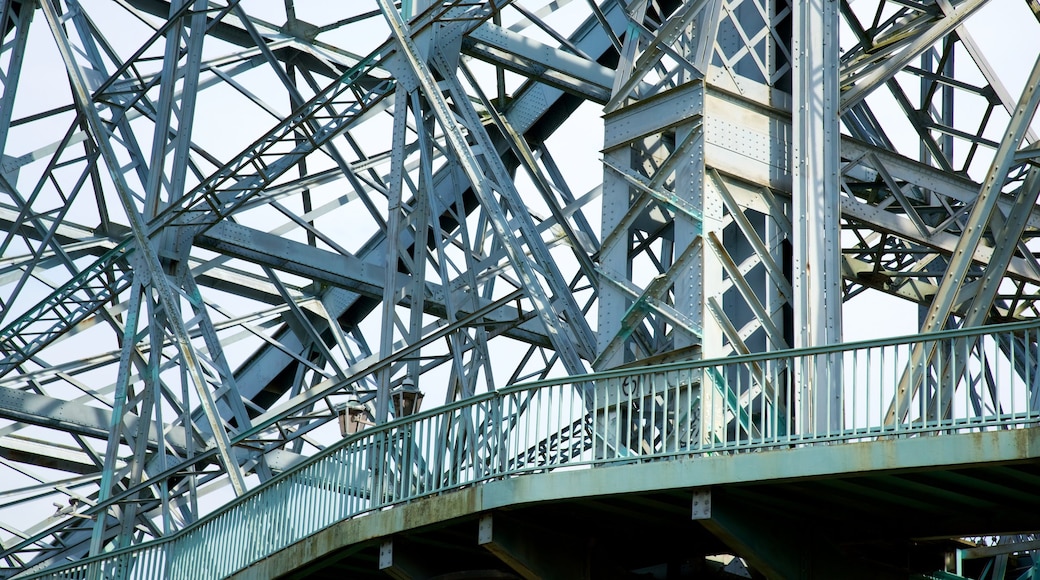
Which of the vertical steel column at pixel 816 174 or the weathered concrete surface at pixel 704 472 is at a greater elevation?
the vertical steel column at pixel 816 174

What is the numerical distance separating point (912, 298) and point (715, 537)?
9.89 meters

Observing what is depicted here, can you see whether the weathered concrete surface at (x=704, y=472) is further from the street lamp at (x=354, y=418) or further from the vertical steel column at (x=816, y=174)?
the street lamp at (x=354, y=418)

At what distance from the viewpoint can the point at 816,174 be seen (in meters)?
22.3

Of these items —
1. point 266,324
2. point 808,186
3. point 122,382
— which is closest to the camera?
point 808,186

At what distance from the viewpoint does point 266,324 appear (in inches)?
1593

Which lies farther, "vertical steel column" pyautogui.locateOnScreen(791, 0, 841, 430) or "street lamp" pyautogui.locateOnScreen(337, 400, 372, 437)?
"street lamp" pyautogui.locateOnScreen(337, 400, 372, 437)

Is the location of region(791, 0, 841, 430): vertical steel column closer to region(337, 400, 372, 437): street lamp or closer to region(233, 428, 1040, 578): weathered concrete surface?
region(233, 428, 1040, 578): weathered concrete surface

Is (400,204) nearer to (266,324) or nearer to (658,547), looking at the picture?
(658,547)

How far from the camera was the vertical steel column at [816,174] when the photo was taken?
71.5 ft

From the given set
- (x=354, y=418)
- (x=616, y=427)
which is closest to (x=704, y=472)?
(x=616, y=427)

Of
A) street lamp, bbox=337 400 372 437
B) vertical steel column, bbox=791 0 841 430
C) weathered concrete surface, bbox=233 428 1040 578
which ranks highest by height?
vertical steel column, bbox=791 0 841 430

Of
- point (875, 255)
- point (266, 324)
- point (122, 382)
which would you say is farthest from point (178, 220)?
point (875, 255)

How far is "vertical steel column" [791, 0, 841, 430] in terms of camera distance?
2180 centimetres

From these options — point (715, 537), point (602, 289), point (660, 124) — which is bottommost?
point (715, 537)
